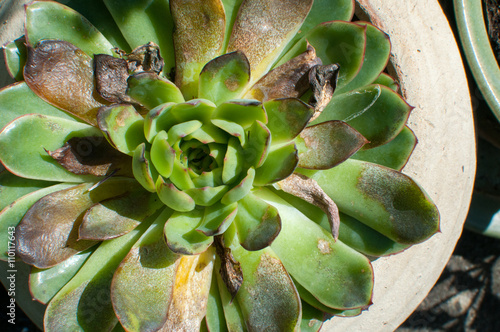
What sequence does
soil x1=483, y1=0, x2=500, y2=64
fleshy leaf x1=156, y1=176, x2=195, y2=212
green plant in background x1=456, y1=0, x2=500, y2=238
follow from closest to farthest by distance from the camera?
1. fleshy leaf x1=156, y1=176, x2=195, y2=212
2. green plant in background x1=456, y1=0, x2=500, y2=238
3. soil x1=483, y1=0, x2=500, y2=64

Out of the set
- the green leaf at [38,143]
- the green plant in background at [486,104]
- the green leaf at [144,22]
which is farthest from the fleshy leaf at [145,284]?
the green plant in background at [486,104]

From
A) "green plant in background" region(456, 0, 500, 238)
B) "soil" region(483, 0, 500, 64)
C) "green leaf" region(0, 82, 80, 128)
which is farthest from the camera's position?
"soil" region(483, 0, 500, 64)

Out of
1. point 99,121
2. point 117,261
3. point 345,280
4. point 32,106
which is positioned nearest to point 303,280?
point 345,280

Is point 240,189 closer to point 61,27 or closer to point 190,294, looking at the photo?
point 190,294

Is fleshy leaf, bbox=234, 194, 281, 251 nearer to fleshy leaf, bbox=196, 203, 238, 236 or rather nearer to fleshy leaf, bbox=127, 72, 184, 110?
fleshy leaf, bbox=196, 203, 238, 236

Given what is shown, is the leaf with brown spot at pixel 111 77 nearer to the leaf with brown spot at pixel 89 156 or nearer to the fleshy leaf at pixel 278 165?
the leaf with brown spot at pixel 89 156

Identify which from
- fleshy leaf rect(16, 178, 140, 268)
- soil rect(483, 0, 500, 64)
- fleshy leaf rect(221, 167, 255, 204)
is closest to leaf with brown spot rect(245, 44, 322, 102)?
fleshy leaf rect(221, 167, 255, 204)

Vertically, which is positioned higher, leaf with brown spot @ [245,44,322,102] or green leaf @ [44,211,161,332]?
leaf with brown spot @ [245,44,322,102]
